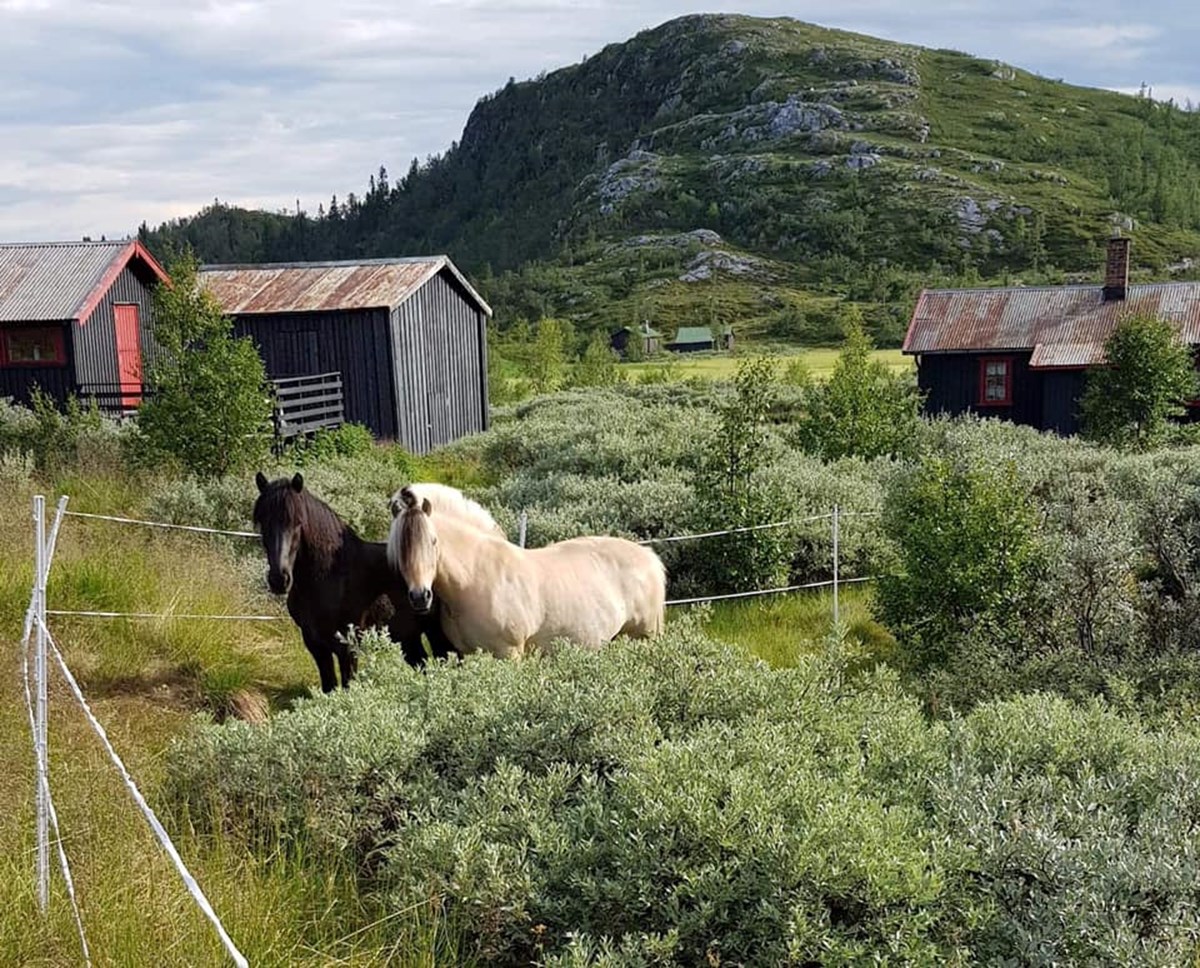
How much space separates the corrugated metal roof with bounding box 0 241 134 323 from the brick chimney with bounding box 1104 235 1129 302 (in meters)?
28.6

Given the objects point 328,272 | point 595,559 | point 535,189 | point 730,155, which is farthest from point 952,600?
point 535,189

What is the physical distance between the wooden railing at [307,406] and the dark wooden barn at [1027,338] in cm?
1796

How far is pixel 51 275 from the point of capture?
24.8 metres

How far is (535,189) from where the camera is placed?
188m

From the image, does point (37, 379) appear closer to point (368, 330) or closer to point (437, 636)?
point (368, 330)

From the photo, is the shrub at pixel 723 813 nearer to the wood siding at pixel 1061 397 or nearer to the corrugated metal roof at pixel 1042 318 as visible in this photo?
the wood siding at pixel 1061 397

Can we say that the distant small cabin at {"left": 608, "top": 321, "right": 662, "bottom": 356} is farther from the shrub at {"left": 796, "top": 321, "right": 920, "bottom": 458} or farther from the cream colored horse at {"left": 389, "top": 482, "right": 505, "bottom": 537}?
the cream colored horse at {"left": 389, "top": 482, "right": 505, "bottom": 537}

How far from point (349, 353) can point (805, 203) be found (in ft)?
397

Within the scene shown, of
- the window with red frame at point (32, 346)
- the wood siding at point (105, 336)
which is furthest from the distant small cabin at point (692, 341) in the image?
the window with red frame at point (32, 346)

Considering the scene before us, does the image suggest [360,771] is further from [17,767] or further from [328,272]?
[328,272]

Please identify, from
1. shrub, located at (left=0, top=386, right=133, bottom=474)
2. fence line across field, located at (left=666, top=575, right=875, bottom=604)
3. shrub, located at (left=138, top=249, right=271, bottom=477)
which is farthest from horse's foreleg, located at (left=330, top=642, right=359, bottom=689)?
shrub, located at (left=0, top=386, right=133, bottom=474)

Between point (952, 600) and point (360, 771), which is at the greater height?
point (360, 771)

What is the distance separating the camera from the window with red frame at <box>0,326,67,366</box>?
24.0m

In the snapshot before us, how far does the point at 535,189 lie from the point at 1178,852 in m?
193
